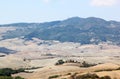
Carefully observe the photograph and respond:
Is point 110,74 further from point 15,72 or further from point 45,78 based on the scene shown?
point 15,72

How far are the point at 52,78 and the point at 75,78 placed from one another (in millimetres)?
23946

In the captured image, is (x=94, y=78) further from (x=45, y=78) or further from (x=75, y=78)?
(x=45, y=78)

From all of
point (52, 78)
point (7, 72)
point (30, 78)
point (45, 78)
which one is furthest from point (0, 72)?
point (52, 78)

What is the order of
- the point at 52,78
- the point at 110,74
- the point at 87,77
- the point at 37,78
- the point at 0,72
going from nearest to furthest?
the point at 87,77, the point at 110,74, the point at 52,78, the point at 37,78, the point at 0,72

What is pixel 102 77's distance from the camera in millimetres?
101062

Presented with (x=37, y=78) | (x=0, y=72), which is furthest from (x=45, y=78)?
(x=0, y=72)

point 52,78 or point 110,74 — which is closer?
point 110,74

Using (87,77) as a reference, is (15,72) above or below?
below

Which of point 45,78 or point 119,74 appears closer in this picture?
point 119,74

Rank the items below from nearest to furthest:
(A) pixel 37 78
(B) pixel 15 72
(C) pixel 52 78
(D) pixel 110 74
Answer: (D) pixel 110 74 → (C) pixel 52 78 → (A) pixel 37 78 → (B) pixel 15 72

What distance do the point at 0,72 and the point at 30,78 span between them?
1986cm

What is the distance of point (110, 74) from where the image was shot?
108625 millimetres

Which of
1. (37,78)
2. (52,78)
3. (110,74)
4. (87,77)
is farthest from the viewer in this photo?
(37,78)

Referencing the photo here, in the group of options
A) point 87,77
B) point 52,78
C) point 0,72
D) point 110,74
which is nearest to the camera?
point 87,77
